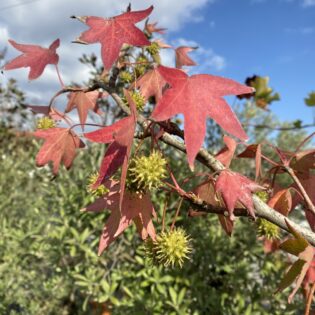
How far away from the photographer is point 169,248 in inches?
30.2

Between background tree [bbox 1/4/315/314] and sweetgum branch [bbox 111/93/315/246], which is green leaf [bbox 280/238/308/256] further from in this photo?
background tree [bbox 1/4/315/314]

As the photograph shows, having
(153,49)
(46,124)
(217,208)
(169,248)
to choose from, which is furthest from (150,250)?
(153,49)

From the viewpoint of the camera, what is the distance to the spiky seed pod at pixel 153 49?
1.10 metres

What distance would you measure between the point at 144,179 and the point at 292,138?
7636 mm

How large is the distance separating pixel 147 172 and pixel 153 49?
1.82 feet

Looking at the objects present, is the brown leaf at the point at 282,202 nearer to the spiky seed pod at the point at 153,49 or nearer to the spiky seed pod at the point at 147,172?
the spiky seed pod at the point at 147,172

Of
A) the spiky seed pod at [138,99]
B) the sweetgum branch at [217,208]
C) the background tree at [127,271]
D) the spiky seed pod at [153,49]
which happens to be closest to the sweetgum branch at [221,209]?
the sweetgum branch at [217,208]

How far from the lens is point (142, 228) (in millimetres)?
752

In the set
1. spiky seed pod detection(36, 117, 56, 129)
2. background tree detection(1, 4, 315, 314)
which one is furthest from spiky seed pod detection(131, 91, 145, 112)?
background tree detection(1, 4, 315, 314)

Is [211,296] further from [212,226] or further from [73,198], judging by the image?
[73,198]

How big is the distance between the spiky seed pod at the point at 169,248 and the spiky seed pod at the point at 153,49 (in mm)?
548

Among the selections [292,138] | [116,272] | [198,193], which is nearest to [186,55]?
[198,193]

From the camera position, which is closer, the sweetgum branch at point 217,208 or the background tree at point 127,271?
the sweetgum branch at point 217,208

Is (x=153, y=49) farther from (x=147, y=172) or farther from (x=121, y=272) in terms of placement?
(x=121, y=272)
